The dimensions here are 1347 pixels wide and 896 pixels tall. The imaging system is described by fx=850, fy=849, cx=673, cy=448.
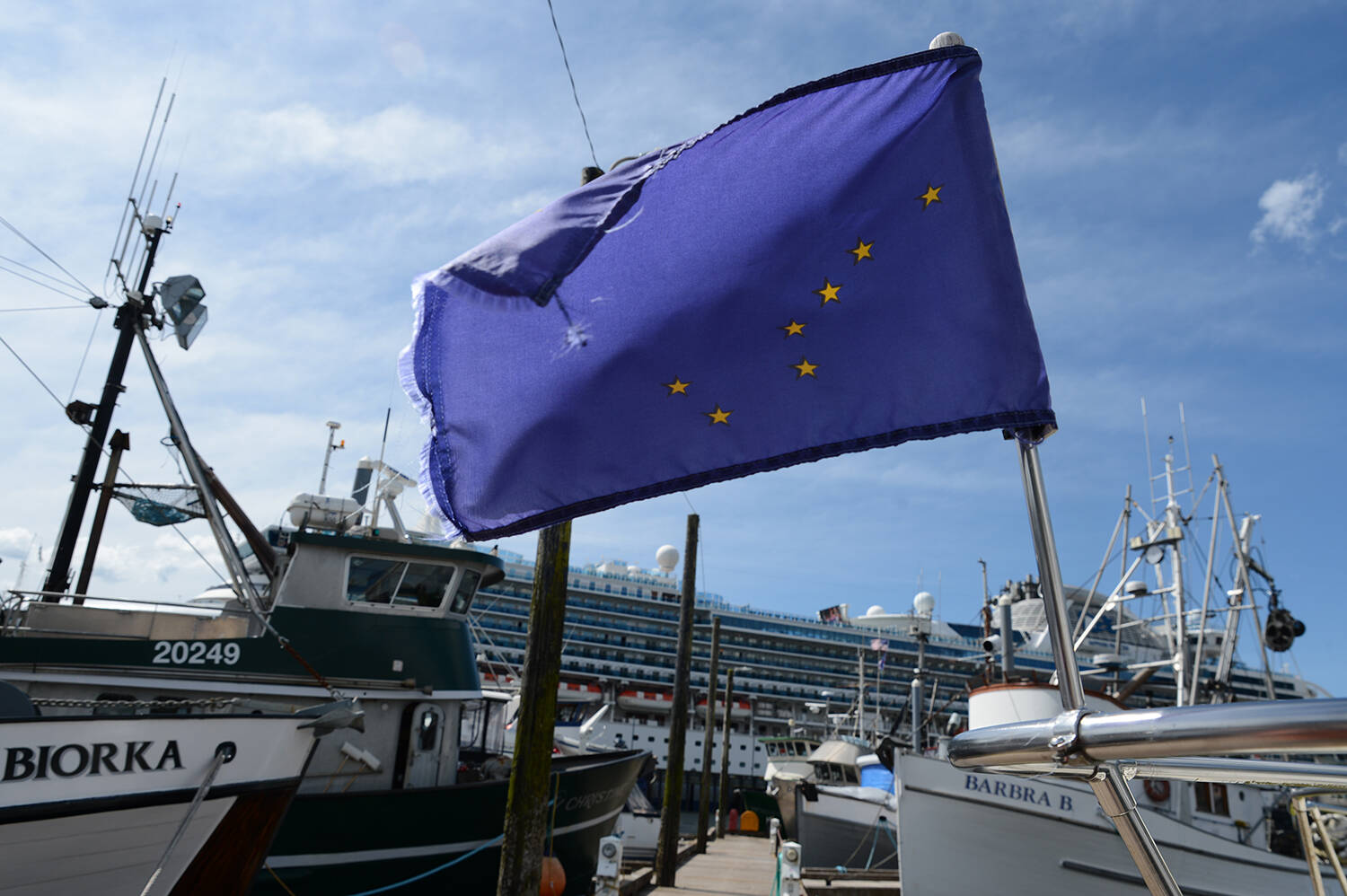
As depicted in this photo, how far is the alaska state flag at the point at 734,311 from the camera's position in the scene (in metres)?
2.96

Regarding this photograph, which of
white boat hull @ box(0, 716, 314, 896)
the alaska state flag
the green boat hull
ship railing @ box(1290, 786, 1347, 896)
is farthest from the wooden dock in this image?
ship railing @ box(1290, 786, 1347, 896)

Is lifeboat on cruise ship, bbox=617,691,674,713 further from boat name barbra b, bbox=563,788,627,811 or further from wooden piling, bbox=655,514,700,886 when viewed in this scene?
boat name barbra b, bbox=563,788,627,811

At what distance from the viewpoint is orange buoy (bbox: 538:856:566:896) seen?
10875mm

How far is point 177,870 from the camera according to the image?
257 inches

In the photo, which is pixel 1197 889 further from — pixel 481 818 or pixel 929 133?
pixel 929 133

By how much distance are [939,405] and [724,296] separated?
947 mm

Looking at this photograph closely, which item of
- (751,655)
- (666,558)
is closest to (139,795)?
(666,558)

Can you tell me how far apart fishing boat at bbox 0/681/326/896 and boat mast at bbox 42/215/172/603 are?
850 cm

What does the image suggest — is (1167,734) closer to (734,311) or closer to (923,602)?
(734,311)

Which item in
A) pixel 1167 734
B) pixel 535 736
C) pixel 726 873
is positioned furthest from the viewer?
pixel 726 873

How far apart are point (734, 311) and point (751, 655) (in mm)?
64030

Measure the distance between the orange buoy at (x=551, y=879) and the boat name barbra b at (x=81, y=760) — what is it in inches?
229

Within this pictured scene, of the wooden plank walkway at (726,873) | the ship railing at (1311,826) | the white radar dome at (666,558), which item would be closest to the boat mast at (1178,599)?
the wooden plank walkway at (726,873)

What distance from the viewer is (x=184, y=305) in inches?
571
